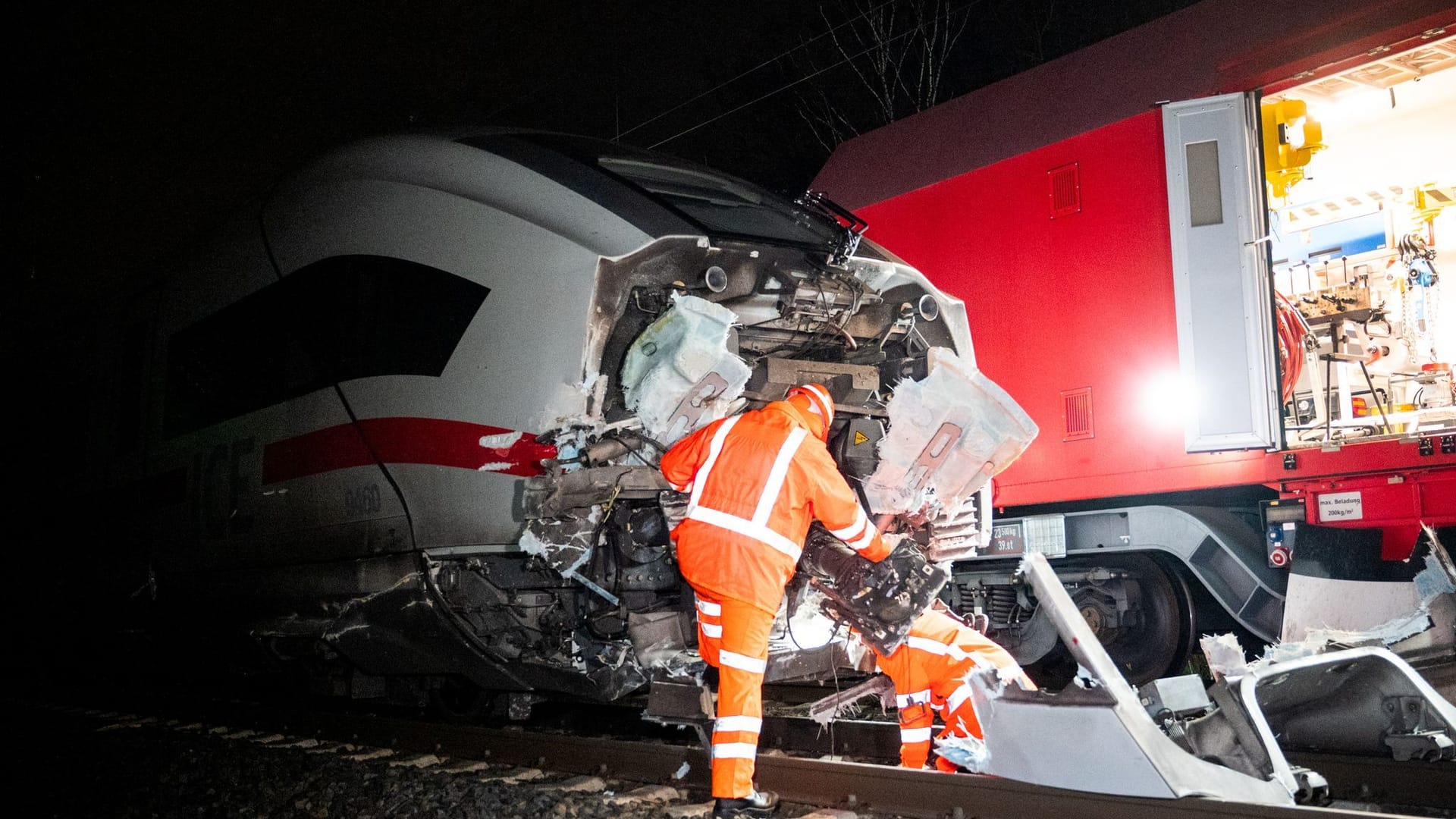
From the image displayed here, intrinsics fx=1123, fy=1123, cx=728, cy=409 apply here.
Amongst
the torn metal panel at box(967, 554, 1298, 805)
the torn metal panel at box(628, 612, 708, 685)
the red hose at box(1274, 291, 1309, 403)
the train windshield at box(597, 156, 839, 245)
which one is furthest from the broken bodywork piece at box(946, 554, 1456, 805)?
the red hose at box(1274, 291, 1309, 403)

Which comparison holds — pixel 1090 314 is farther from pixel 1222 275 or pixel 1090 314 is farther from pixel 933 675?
pixel 933 675

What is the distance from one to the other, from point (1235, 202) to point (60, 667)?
1057 centimetres

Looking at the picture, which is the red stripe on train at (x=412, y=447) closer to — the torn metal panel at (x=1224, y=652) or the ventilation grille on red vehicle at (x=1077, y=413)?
the torn metal panel at (x=1224, y=652)

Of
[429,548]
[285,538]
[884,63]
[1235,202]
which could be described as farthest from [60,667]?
[884,63]

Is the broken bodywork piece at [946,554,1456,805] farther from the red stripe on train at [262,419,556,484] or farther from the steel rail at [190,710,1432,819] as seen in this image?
the red stripe on train at [262,419,556,484]

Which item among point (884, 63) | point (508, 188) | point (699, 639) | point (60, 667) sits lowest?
point (60, 667)

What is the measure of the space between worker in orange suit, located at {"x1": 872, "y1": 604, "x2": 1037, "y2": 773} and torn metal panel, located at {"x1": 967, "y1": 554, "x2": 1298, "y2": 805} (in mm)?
632

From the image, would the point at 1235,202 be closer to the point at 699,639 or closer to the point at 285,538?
the point at 699,639

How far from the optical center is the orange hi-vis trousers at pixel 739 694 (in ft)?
12.3

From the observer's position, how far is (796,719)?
5238 mm

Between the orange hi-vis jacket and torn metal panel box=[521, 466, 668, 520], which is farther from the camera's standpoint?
torn metal panel box=[521, 466, 668, 520]

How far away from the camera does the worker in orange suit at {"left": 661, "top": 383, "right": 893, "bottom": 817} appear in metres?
3.82

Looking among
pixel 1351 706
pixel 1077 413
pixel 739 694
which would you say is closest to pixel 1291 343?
pixel 1077 413

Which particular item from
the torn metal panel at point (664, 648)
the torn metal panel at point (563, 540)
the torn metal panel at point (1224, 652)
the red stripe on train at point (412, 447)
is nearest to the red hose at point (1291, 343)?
the torn metal panel at point (1224, 652)
